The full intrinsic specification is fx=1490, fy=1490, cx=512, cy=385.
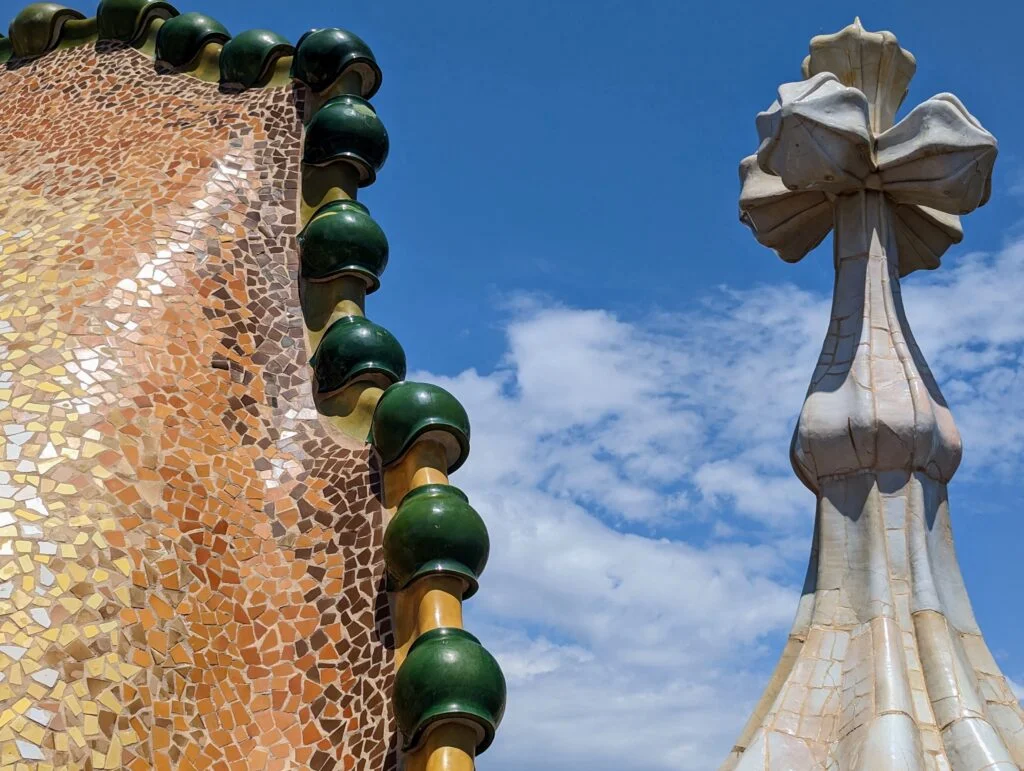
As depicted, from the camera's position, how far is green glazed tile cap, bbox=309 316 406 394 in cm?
585

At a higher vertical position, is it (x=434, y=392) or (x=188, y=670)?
(x=434, y=392)

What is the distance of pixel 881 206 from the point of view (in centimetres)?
667

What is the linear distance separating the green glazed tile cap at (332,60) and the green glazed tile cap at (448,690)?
3016 millimetres

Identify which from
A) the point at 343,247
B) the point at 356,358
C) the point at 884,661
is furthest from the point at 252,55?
the point at 884,661

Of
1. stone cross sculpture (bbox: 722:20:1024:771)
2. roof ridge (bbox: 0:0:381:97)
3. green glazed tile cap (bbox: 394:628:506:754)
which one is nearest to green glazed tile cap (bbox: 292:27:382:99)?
roof ridge (bbox: 0:0:381:97)

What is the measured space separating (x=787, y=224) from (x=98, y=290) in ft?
10.3

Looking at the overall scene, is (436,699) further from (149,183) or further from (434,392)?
(149,183)

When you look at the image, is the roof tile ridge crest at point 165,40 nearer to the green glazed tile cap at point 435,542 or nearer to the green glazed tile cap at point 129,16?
the green glazed tile cap at point 129,16

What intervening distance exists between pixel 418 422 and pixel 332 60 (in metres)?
2.19

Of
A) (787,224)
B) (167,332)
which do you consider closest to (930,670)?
(787,224)

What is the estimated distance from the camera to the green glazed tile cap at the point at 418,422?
540cm

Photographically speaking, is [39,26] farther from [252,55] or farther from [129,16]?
[252,55]

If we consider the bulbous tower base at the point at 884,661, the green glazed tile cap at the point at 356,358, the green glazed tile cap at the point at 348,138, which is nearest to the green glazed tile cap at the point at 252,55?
the green glazed tile cap at the point at 348,138

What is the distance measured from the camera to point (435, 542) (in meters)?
5.07
